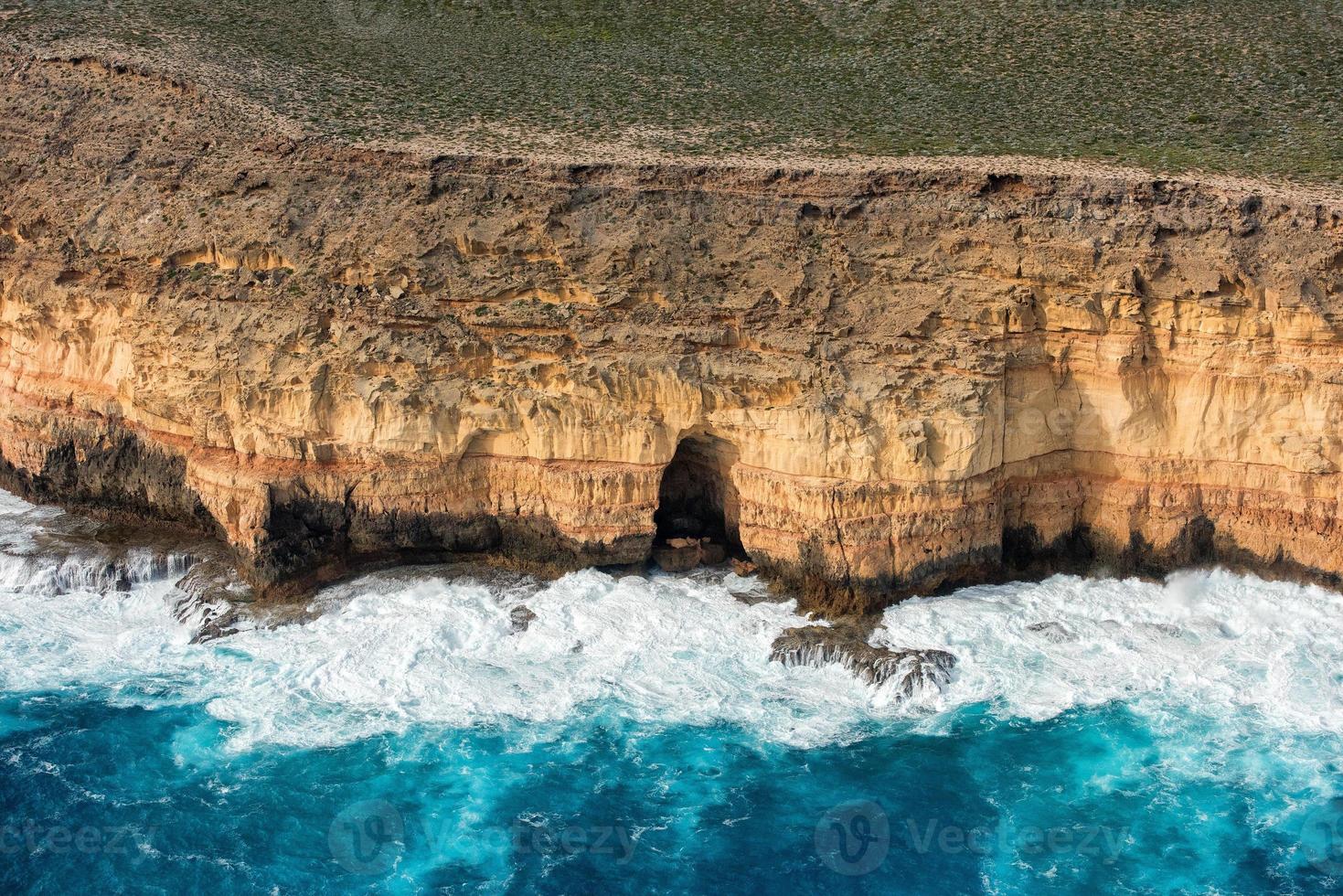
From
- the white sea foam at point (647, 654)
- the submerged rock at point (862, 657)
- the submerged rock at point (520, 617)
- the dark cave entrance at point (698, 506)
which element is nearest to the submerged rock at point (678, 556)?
the dark cave entrance at point (698, 506)

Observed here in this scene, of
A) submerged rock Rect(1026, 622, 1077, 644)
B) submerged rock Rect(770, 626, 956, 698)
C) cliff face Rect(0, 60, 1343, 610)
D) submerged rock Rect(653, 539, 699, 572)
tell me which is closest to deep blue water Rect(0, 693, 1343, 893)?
submerged rock Rect(770, 626, 956, 698)

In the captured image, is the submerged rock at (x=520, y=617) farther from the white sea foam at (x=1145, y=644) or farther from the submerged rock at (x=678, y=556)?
the white sea foam at (x=1145, y=644)

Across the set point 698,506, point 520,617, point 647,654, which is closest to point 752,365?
point 698,506

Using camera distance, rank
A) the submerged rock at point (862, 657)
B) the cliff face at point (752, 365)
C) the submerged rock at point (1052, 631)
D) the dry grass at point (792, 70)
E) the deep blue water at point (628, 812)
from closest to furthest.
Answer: the deep blue water at point (628, 812) → the submerged rock at point (862, 657) → the submerged rock at point (1052, 631) → the cliff face at point (752, 365) → the dry grass at point (792, 70)

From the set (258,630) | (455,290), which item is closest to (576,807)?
(258,630)

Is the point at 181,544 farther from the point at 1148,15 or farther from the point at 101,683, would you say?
the point at 1148,15
